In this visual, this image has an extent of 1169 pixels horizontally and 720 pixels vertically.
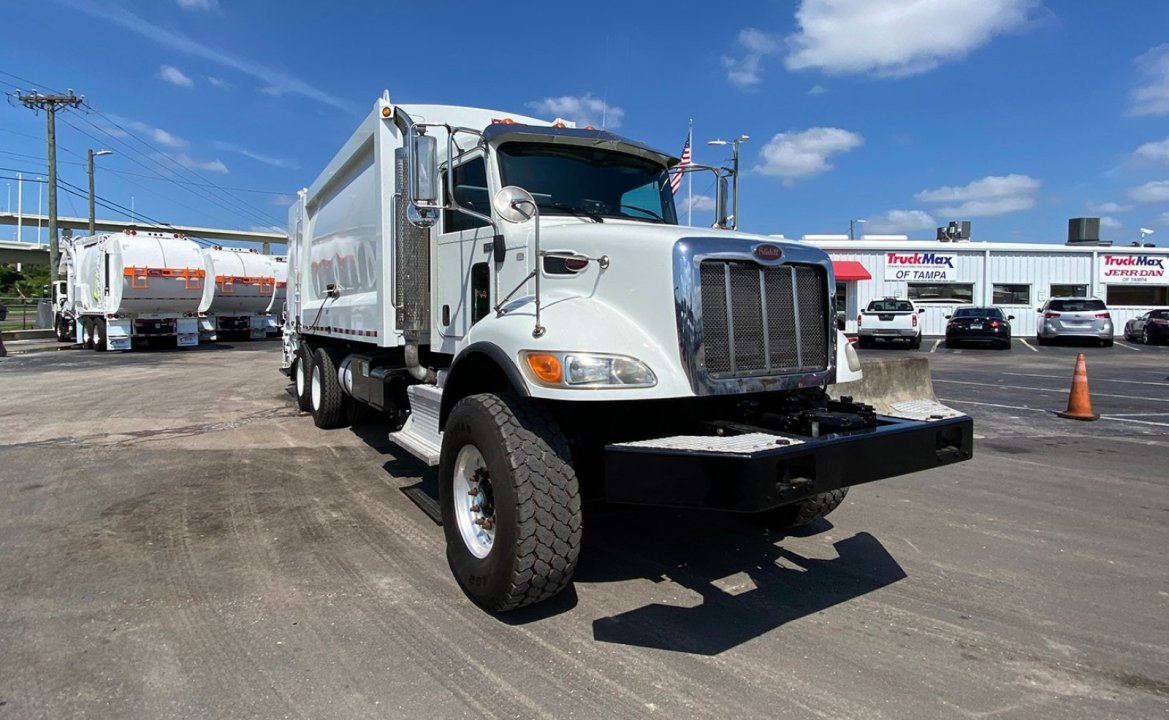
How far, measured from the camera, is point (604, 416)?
3.85 metres

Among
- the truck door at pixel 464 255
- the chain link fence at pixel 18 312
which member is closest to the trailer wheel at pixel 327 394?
the truck door at pixel 464 255

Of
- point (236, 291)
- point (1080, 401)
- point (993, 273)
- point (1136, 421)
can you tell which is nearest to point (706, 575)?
point (1080, 401)

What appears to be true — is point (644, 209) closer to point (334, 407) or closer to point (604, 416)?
point (604, 416)

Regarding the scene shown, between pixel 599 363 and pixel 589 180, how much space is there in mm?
2030

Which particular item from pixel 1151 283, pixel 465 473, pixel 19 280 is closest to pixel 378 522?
pixel 465 473

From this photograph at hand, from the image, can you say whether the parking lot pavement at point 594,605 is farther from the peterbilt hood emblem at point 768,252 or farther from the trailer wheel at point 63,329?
the trailer wheel at point 63,329

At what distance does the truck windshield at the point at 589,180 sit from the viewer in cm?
468

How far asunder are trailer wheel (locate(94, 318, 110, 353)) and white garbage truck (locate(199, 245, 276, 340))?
107 inches

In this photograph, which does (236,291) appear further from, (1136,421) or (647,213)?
(1136,421)

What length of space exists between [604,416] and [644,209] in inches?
75.3

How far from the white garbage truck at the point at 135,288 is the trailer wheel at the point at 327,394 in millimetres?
15237

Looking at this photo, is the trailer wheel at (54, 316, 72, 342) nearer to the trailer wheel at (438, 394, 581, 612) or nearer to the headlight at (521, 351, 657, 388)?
the trailer wheel at (438, 394, 581, 612)

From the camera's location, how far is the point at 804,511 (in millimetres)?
4652

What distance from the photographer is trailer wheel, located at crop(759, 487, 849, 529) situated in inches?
180
